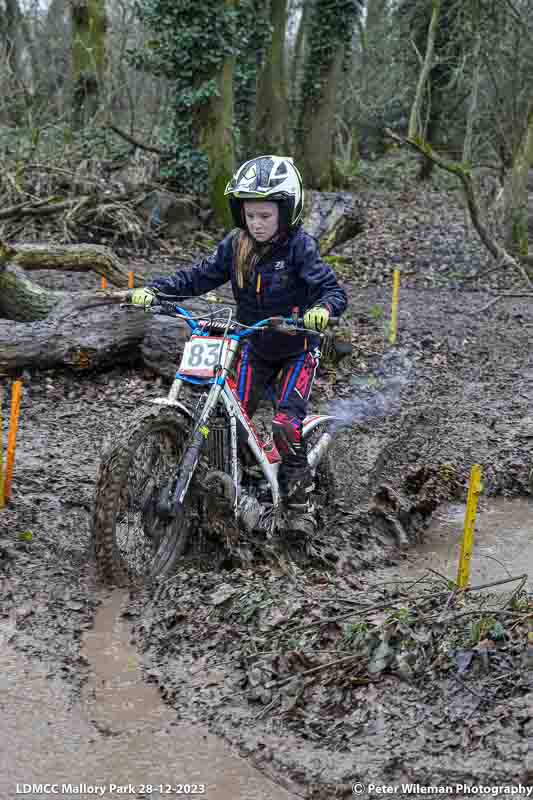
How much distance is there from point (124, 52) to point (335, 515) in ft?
52.0

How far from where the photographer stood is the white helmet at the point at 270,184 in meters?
4.87

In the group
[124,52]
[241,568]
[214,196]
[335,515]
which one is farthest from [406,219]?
[241,568]

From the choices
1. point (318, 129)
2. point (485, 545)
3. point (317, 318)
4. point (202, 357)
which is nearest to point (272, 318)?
point (317, 318)

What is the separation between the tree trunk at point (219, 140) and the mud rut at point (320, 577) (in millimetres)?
6910

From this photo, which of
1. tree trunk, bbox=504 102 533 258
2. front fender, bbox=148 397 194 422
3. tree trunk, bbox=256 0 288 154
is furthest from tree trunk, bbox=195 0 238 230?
front fender, bbox=148 397 194 422

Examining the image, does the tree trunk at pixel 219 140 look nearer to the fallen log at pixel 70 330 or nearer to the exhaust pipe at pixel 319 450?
the fallen log at pixel 70 330

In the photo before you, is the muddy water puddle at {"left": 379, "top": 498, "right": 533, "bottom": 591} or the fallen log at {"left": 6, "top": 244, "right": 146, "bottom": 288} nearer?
the muddy water puddle at {"left": 379, "top": 498, "right": 533, "bottom": 591}

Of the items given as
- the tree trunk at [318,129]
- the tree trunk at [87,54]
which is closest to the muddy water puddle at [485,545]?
the tree trunk at [87,54]

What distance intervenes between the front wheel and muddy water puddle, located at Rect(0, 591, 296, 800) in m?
0.71

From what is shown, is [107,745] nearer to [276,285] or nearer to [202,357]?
[202,357]

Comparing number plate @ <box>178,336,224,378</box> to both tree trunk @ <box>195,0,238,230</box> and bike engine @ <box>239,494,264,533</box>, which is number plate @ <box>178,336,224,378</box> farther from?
tree trunk @ <box>195,0,238,230</box>

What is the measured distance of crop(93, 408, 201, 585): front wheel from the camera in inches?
174

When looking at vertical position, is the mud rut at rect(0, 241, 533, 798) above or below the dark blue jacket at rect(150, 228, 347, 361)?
below

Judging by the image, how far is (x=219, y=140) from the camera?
634 inches
